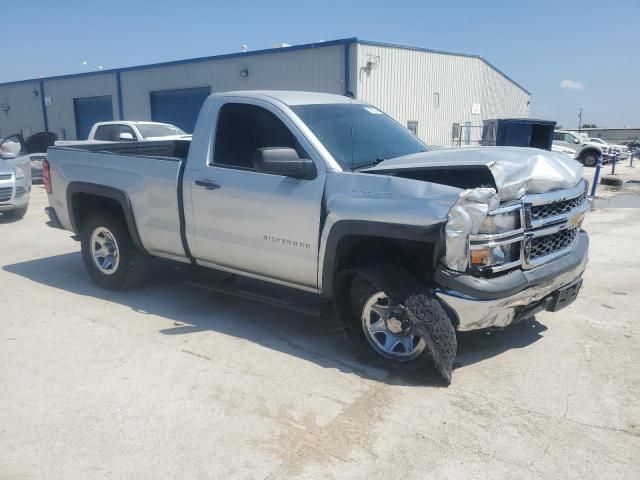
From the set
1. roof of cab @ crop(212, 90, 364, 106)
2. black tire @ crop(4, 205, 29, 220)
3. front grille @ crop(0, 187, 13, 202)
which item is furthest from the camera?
black tire @ crop(4, 205, 29, 220)

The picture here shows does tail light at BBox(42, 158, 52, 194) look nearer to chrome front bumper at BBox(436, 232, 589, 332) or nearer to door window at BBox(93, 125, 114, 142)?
chrome front bumper at BBox(436, 232, 589, 332)

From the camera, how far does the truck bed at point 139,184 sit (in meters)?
5.10

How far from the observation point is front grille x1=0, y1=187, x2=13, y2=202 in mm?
10086

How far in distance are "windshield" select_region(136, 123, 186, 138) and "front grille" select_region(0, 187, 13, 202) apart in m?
4.20

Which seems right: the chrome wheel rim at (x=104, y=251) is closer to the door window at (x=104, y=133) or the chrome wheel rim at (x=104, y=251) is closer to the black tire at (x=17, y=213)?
the black tire at (x=17, y=213)

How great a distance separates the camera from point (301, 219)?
421 centimetres

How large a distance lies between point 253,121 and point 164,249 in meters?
1.55

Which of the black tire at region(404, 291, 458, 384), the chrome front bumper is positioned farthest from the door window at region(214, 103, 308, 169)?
the chrome front bumper

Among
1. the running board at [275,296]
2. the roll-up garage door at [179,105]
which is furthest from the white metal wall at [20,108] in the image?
the running board at [275,296]

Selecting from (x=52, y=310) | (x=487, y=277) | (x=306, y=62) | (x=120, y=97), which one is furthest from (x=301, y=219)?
(x=120, y=97)

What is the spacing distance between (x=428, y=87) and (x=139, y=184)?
19245mm

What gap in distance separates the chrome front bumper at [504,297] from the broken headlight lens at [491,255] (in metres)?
0.11

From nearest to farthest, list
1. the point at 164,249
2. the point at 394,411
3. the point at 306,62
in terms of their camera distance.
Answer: the point at 394,411, the point at 164,249, the point at 306,62

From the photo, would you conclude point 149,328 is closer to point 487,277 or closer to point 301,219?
point 301,219
